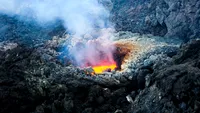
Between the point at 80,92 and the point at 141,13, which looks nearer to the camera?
the point at 80,92

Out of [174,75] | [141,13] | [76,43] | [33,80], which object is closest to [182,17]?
[141,13]

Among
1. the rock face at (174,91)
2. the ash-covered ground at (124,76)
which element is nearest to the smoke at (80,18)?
the ash-covered ground at (124,76)

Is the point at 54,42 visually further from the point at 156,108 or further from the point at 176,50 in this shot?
the point at 156,108

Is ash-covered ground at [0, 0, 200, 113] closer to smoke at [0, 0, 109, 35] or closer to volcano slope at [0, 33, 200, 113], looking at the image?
volcano slope at [0, 33, 200, 113]

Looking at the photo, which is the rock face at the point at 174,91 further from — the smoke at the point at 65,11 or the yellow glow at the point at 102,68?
the smoke at the point at 65,11

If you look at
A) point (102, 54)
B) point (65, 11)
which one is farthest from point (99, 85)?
point (65, 11)
